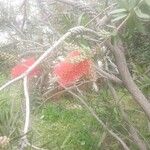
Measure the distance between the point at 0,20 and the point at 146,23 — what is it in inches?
64.9

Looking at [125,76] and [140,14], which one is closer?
[140,14]

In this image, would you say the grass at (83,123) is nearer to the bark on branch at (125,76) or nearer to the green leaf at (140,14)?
the bark on branch at (125,76)

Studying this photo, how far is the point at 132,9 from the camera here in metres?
2.16

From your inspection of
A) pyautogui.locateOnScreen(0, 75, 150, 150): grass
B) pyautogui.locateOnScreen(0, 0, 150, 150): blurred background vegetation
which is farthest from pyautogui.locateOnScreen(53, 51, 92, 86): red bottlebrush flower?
pyautogui.locateOnScreen(0, 75, 150, 150): grass

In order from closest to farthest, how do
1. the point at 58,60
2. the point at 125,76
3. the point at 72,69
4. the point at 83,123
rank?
the point at 72,69 < the point at 125,76 < the point at 58,60 < the point at 83,123

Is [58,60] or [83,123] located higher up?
[58,60]

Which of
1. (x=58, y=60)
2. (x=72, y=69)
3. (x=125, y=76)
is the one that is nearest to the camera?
(x=72, y=69)

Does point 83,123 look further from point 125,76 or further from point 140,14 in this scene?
point 140,14

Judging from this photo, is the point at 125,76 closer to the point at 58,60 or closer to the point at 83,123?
the point at 58,60

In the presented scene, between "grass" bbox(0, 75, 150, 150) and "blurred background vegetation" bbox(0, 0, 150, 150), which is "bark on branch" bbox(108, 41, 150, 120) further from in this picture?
"grass" bbox(0, 75, 150, 150)

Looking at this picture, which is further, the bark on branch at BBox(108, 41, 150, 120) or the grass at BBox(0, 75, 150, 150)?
the grass at BBox(0, 75, 150, 150)

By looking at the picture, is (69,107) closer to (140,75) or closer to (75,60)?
(140,75)

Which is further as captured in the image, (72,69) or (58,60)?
(58,60)

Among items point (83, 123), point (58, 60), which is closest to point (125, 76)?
point (58, 60)
